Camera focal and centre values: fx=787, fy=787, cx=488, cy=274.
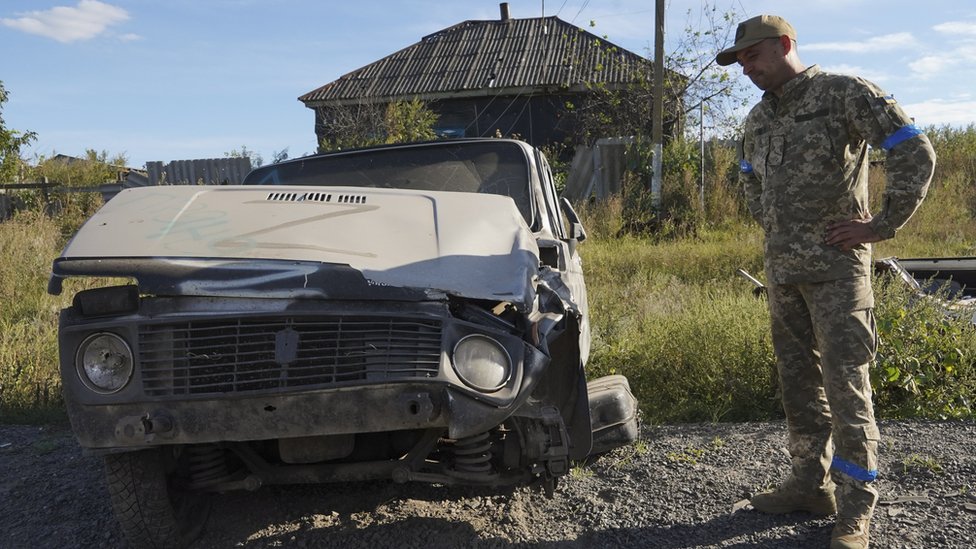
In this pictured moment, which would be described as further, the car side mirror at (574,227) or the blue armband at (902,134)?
the car side mirror at (574,227)

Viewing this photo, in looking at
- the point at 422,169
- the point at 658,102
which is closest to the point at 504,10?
the point at 658,102

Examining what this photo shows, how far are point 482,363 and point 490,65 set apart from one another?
53.0 feet

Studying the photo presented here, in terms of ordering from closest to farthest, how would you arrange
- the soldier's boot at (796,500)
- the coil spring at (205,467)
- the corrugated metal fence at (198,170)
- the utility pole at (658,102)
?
the coil spring at (205,467) → the soldier's boot at (796,500) → the utility pole at (658,102) → the corrugated metal fence at (198,170)

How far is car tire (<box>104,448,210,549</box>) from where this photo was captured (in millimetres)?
2850

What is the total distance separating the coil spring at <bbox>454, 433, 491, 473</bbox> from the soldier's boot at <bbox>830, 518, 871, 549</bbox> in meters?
1.30

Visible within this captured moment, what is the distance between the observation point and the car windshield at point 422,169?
14.0 ft

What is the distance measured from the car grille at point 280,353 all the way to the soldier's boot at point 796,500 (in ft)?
5.47

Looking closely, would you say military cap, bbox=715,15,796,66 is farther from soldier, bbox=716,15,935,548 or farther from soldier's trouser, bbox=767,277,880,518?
soldier's trouser, bbox=767,277,880,518

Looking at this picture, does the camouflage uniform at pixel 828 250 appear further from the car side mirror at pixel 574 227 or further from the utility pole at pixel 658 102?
the utility pole at pixel 658 102

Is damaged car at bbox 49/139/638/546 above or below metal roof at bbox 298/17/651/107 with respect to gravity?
below

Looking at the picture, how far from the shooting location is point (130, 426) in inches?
101

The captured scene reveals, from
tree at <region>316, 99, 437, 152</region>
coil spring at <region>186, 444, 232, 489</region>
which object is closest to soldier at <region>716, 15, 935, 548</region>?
coil spring at <region>186, 444, 232, 489</region>

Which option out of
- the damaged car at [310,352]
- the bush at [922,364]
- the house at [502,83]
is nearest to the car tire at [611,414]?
the damaged car at [310,352]

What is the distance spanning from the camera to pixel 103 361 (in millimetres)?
2635
